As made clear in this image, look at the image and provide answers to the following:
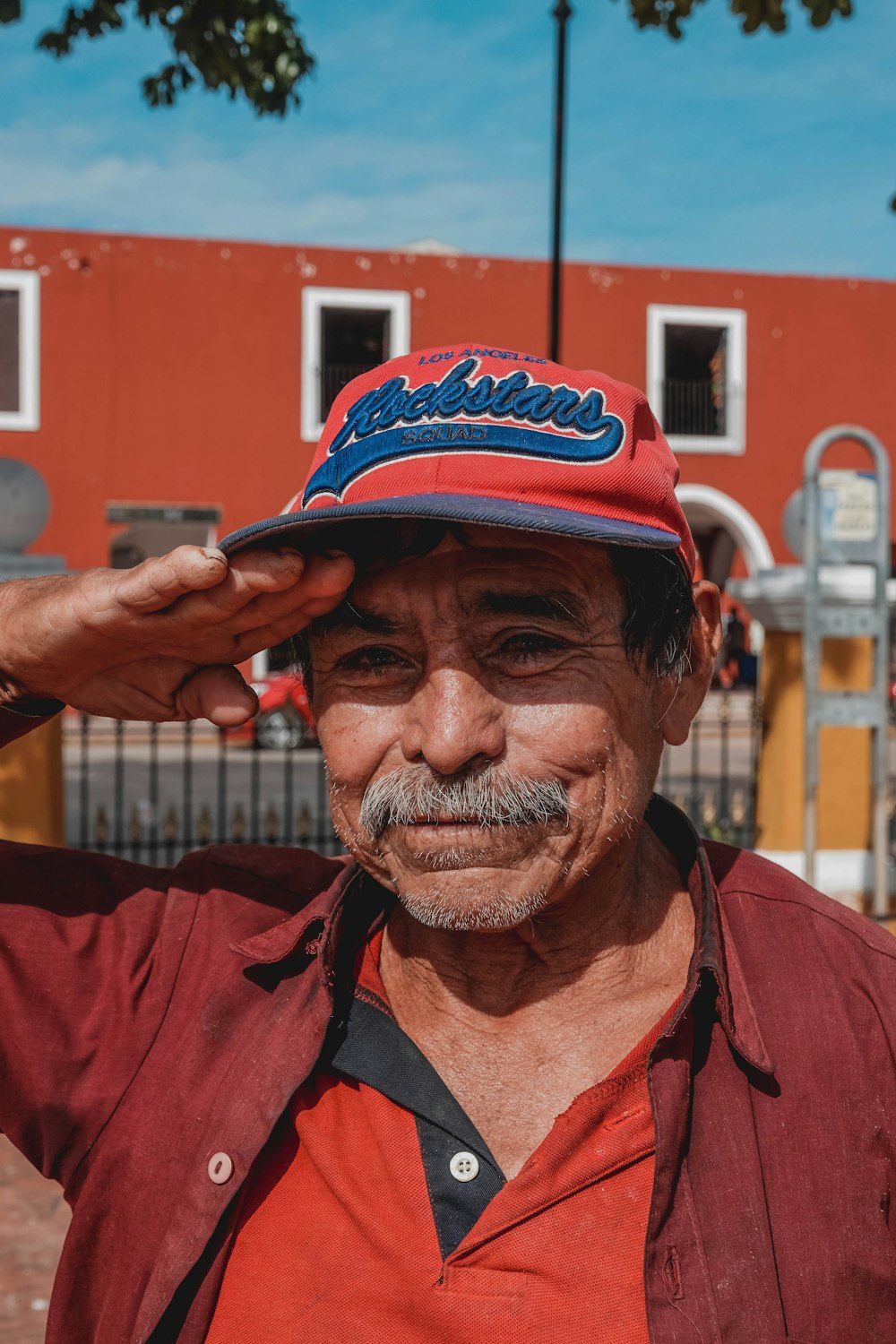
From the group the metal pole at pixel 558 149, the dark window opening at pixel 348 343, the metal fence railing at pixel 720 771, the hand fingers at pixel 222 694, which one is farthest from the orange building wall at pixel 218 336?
the hand fingers at pixel 222 694

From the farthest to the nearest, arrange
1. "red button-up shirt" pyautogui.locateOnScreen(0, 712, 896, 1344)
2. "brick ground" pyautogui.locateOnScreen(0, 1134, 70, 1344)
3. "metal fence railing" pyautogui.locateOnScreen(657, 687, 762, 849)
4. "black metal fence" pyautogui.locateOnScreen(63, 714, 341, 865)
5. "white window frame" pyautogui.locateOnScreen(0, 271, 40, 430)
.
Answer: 1. "white window frame" pyautogui.locateOnScreen(0, 271, 40, 430)
2. "metal fence railing" pyautogui.locateOnScreen(657, 687, 762, 849)
3. "black metal fence" pyautogui.locateOnScreen(63, 714, 341, 865)
4. "brick ground" pyautogui.locateOnScreen(0, 1134, 70, 1344)
5. "red button-up shirt" pyautogui.locateOnScreen(0, 712, 896, 1344)

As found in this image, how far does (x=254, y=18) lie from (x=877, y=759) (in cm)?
452

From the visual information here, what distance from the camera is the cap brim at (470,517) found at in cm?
148

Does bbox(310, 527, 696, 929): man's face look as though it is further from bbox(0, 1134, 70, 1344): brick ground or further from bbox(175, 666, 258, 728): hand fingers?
bbox(0, 1134, 70, 1344): brick ground

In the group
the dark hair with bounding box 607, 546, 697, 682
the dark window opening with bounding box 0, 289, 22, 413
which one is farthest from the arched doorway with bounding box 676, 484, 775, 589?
the dark hair with bounding box 607, 546, 697, 682

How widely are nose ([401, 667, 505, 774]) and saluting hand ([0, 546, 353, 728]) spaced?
19 cm

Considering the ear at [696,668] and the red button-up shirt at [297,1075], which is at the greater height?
the ear at [696,668]

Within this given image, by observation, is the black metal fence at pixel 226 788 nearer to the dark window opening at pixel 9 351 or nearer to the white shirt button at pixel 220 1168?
the white shirt button at pixel 220 1168

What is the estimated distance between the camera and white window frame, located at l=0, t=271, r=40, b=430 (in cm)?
1853

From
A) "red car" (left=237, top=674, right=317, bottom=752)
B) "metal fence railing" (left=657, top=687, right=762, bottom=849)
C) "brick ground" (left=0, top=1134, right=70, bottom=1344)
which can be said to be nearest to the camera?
"brick ground" (left=0, top=1134, right=70, bottom=1344)

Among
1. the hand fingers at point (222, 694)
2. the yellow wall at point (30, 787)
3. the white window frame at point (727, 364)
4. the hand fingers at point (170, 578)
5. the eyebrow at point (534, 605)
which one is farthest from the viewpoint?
the white window frame at point (727, 364)

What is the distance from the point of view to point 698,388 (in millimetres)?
21469

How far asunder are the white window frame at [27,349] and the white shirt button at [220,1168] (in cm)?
1896

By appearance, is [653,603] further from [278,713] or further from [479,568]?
[278,713]
